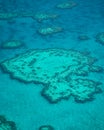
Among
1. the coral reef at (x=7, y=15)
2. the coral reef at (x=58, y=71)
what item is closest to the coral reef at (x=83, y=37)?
the coral reef at (x=58, y=71)

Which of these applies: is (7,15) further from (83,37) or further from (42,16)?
(83,37)

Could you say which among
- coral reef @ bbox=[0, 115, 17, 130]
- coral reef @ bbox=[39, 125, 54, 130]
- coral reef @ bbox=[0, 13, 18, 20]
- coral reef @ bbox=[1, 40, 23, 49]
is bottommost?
coral reef @ bbox=[0, 13, 18, 20]

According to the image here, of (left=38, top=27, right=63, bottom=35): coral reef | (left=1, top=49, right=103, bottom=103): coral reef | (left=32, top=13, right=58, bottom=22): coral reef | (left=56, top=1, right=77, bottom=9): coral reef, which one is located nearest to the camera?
(left=1, top=49, right=103, bottom=103): coral reef

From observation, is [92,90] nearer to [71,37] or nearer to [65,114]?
[65,114]

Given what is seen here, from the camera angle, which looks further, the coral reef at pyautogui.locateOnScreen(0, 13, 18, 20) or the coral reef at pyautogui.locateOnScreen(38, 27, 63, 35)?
the coral reef at pyautogui.locateOnScreen(0, 13, 18, 20)

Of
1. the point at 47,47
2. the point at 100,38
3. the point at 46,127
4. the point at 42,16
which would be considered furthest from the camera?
the point at 42,16

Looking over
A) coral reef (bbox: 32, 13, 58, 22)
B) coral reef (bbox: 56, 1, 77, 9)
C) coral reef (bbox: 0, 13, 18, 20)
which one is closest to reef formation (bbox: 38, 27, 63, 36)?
coral reef (bbox: 32, 13, 58, 22)

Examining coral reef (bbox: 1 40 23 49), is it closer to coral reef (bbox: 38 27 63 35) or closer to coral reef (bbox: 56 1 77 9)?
coral reef (bbox: 38 27 63 35)

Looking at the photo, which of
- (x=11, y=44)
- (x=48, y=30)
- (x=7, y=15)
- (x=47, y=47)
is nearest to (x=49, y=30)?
(x=48, y=30)
